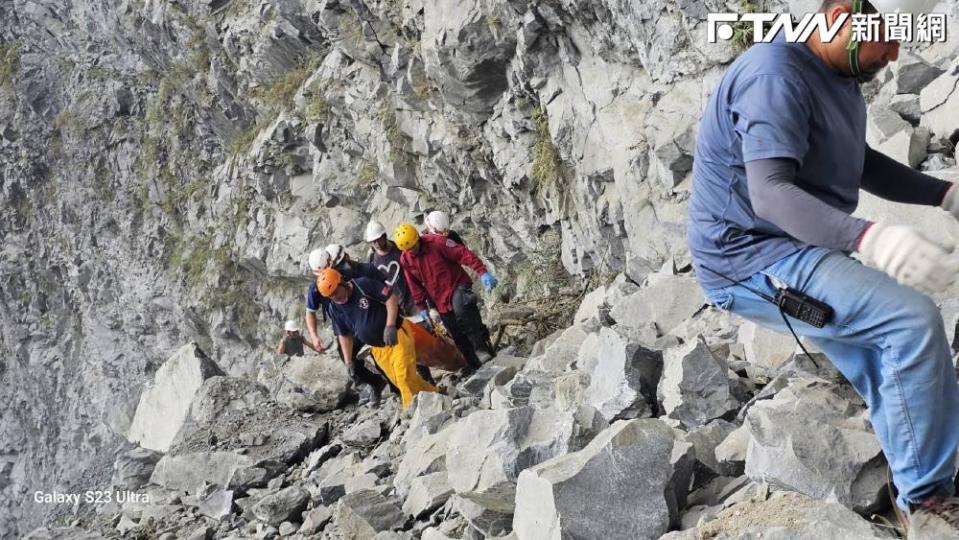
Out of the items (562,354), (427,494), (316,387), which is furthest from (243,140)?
(427,494)

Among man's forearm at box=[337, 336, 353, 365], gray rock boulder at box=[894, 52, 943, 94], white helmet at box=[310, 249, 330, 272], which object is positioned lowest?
man's forearm at box=[337, 336, 353, 365]

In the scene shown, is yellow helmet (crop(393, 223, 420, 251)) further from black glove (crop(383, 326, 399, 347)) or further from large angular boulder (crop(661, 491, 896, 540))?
large angular boulder (crop(661, 491, 896, 540))

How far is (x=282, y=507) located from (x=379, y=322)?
104 inches

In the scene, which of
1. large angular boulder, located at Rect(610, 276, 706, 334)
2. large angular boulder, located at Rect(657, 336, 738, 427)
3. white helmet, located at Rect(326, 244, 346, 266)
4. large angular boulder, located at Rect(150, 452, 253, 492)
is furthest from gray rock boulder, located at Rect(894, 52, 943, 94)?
large angular boulder, located at Rect(150, 452, 253, 492)

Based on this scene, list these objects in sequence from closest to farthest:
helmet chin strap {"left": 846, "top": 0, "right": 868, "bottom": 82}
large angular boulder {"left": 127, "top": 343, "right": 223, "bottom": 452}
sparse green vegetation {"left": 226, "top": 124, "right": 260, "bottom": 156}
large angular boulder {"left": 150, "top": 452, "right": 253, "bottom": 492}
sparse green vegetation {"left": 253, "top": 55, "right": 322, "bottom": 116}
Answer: helmet chin strap {"left": 846, "top": 0, "right": 868, "bottom": 82}
large angular boulder {"left": 150, "top": 452, "right": 253, "bottom": 492}
large angular boulder {"left": 127, "top": 343, "right": 223, "bottom": 452}
sparse green vegetation {"left": 253, "top": 55, "right": 322, "bottom": 116}
sparse green vegetation {"left": 226, "top": 124, "right": 260, "bottom": 156}

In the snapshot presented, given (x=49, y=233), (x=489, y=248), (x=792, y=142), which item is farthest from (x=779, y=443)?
(x=49, y=233)

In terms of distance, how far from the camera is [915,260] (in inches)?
84.4

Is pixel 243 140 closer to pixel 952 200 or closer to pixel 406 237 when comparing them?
pixel 406 237

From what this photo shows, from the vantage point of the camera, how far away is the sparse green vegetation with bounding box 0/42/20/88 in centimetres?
2600

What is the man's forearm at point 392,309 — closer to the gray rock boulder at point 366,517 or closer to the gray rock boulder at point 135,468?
the gray rock boulder at point 366,517

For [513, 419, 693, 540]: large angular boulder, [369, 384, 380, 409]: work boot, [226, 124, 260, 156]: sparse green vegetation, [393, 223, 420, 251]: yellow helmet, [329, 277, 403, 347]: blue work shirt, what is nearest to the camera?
[513, 419, 693, 540]: large angular boulder

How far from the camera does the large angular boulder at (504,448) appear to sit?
436 centimetres

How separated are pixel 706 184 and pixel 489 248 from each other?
12550 mm

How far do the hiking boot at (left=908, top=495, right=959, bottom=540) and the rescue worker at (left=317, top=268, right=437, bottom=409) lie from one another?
6.32 meters
